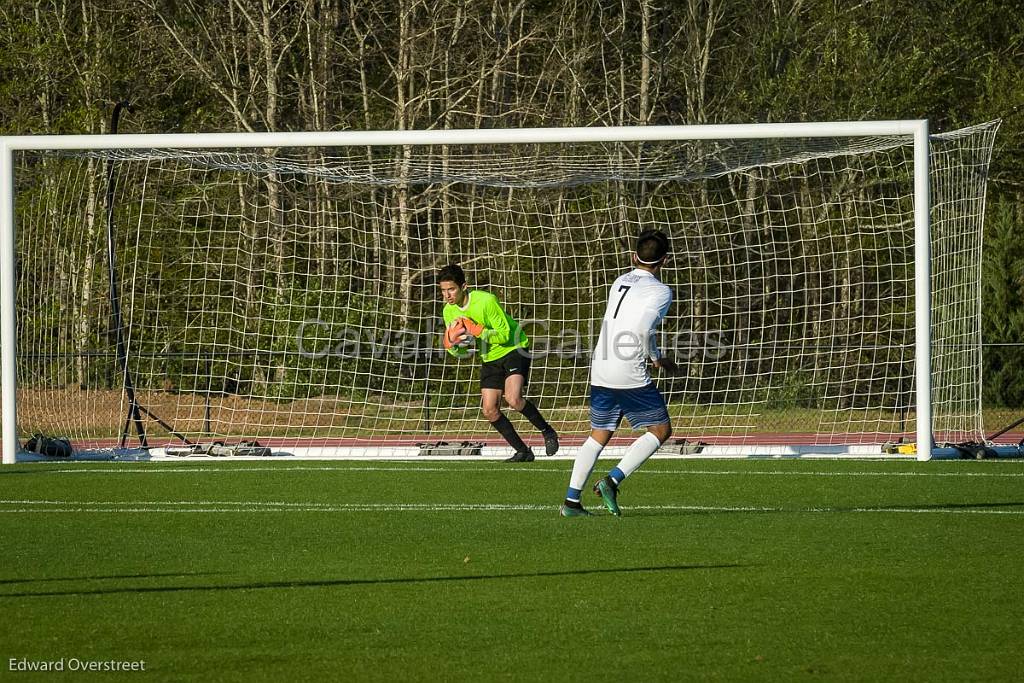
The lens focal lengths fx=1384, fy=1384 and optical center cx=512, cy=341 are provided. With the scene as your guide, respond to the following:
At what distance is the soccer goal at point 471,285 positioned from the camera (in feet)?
46.5

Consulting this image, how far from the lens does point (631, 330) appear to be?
30.0 ft

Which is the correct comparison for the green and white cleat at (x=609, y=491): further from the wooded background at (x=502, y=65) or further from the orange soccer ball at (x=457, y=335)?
the wooded background at (x=502, y=65)

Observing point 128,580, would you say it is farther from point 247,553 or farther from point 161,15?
point 161,15

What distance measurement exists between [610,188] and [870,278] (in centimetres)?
462

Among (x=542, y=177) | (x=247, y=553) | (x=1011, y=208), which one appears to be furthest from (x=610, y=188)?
(x=247, y=553)

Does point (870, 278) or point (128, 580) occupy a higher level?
point (870, 278)

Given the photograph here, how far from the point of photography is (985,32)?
27.1 m

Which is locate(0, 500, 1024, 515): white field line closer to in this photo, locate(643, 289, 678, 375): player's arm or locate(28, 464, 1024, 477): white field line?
locate(643, 289, 678, 375): player's arm

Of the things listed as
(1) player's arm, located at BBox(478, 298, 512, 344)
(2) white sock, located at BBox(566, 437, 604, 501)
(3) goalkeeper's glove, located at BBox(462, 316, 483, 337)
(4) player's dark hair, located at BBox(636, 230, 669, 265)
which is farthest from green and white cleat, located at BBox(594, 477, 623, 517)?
(1) player's arm, located at BBox(478, 298, 512, 344)

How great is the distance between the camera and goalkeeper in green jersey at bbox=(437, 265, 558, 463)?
1334 cm

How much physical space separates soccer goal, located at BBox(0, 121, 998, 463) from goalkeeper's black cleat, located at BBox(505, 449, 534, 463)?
1.34 metres

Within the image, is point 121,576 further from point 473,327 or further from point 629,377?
point 473,327

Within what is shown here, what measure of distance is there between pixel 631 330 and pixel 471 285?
507 inches

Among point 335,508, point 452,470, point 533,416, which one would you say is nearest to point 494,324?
point 533,416
